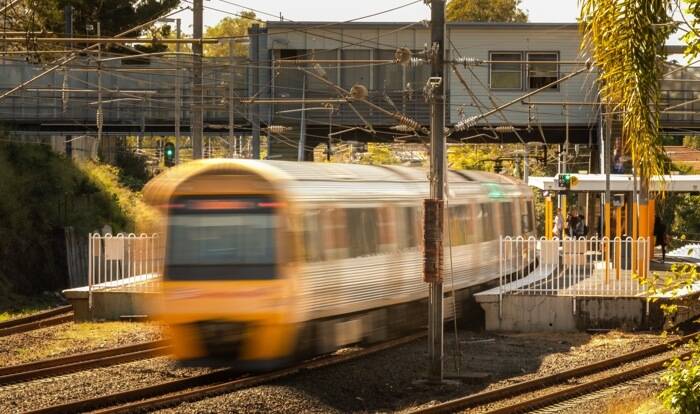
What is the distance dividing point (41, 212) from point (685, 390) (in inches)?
1137

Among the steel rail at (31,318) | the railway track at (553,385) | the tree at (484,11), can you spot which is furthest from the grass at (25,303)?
the tree at (484,11)

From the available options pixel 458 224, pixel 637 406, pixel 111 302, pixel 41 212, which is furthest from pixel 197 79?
pixel 41 212

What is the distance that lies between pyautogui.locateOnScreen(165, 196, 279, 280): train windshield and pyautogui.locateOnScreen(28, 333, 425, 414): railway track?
144 centimetres

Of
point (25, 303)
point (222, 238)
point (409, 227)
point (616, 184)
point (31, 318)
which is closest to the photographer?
point (222, 238)

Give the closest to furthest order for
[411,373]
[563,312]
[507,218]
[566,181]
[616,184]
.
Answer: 1. [411,373]
2. [563,312]
3. [507,218]
4. [566,181]
5. [616,184]

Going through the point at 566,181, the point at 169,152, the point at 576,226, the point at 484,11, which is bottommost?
the point at 576,226

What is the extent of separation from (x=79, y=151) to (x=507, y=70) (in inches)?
878

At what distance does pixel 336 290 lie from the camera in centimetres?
1734

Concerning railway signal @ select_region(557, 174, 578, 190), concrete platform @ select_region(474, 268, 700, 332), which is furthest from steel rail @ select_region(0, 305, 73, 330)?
railway signal @ select_region(557, 174, 578, 190)

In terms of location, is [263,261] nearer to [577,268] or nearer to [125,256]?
[577,268]

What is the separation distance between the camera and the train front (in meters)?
15.7

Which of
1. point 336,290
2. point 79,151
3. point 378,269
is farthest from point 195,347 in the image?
point 79,151

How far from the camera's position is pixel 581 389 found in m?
16.8

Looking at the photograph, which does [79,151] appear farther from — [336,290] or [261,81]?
[336,290]
